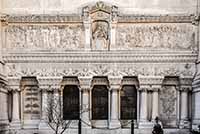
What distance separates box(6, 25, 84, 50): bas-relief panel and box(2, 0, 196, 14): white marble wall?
1095 mm

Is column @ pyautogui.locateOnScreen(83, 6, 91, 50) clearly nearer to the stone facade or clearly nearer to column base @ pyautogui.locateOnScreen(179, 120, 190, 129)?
the stone facade

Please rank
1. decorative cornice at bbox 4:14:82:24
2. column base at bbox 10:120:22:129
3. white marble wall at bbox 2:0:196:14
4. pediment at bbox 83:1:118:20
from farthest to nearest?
white marble wall at bbox 2:0:196:14 < decorative cornice at bbox 4:14:82:24 < pediment at bbox 83:1:118:20 < column base at bbox 10:120:22:129

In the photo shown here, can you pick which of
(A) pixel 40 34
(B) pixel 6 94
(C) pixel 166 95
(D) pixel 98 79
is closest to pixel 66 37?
(A) pixel 40 34

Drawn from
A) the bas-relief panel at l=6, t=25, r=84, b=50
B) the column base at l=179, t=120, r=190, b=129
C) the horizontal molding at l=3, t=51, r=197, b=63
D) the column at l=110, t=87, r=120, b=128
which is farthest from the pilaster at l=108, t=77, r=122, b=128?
the column base at l=179, t=120, r=190, b=129

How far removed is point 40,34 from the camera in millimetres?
28172

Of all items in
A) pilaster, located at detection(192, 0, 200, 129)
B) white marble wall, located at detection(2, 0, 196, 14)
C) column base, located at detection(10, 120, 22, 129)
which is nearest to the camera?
pilaster, located at detection(192, 0, 200, 129)

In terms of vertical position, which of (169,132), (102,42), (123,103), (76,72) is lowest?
(169,132)

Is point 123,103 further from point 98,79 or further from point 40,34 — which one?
point 40,34

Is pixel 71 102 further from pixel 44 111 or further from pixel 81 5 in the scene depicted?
pixel 81 5

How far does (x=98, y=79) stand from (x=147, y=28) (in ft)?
14.7

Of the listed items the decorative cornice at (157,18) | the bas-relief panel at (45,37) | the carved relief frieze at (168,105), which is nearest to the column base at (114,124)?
the carved relief frieze at (168,105)

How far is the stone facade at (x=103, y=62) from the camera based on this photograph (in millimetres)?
27609

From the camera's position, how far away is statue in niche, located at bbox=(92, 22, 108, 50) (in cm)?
2809

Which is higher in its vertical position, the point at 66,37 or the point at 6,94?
the point at 66,37
